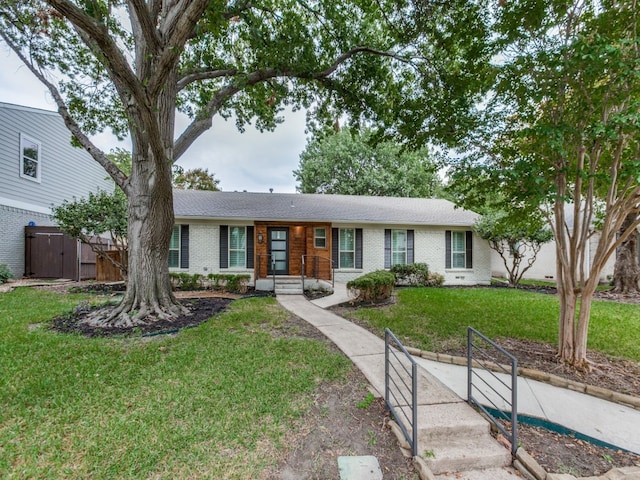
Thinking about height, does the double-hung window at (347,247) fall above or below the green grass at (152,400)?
above

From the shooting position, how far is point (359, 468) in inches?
95.0

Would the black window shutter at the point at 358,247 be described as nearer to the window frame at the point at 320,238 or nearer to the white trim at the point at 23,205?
the window frame at the point at 320,238

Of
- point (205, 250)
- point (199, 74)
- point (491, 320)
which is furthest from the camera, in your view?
point (205, 250)

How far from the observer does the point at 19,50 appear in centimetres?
704

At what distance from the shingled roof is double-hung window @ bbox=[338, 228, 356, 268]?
74 cm

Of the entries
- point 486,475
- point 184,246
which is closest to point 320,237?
point 184,246

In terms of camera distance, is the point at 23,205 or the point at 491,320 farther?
the point at 23,205

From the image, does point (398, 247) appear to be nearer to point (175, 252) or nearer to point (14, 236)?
point (175, 252)

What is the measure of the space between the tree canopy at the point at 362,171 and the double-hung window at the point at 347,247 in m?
12.2

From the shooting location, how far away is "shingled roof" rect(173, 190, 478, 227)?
1106 cm

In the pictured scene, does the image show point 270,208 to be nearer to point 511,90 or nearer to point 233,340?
point 233,340

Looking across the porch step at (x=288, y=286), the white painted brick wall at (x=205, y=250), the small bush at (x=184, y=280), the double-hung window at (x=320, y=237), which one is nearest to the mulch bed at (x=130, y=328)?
the porch step at (x=288, y=286)

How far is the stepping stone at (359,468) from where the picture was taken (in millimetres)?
2324

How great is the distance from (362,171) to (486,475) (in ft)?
74.7
